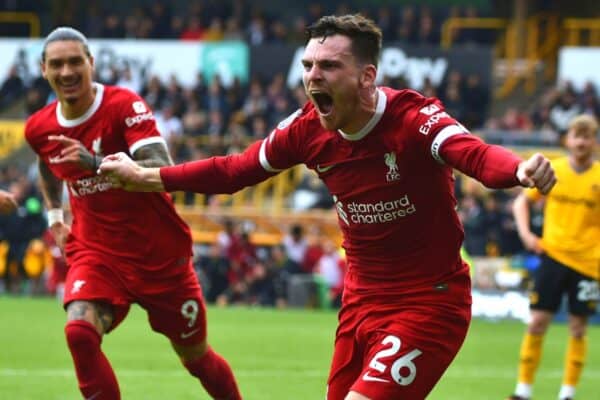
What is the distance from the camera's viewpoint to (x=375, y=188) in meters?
6.45

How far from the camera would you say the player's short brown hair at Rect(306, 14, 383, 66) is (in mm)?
6363

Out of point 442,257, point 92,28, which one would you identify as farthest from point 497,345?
point 92,28

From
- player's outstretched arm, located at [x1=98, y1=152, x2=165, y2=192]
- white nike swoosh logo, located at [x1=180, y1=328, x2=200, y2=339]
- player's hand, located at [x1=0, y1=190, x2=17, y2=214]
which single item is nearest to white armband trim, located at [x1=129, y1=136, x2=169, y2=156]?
player's hand, located at [x1=0, y1=190, x2=17, y2=214]

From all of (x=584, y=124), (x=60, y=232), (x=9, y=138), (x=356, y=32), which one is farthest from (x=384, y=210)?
(x=9, y=138)

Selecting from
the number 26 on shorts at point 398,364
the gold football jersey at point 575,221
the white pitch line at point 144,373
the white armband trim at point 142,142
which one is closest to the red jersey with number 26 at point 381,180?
the number 26 on shorts at point 398,364

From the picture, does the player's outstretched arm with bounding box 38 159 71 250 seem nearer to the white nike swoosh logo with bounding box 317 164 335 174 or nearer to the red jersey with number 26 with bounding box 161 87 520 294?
the red jersey with number 26 with bounding box 161 87 520 294

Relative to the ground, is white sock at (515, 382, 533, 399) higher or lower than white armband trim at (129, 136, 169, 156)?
lower

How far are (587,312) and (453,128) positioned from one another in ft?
18.9

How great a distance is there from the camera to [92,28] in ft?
113

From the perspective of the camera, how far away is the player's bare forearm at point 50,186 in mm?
8938

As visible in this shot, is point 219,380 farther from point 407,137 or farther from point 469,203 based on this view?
point 469,203

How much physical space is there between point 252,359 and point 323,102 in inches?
320

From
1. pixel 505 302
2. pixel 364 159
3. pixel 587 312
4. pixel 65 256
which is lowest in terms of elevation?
pixel 505 302

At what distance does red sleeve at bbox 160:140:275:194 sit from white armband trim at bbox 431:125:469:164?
89 centimetres
